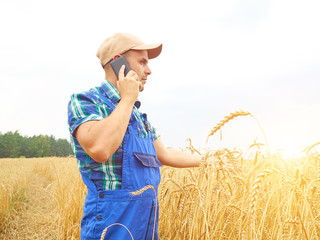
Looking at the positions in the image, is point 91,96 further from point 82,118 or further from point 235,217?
point 235,217

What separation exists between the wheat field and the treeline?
39126mm

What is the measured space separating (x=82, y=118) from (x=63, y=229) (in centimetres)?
281

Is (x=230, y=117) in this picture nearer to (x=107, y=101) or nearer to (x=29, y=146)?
(x=107, y=101)

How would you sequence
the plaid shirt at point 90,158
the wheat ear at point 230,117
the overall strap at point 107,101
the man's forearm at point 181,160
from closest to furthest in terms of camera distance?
1. the wheat ear at point 230,117
2. the plaid shirt at point 90,158
3. the overall strap at point 107,101
4. the man's forearm at point 181,160

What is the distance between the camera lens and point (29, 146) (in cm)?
4462

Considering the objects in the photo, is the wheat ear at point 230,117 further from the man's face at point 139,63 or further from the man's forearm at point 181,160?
the man's forearm at point 181,160

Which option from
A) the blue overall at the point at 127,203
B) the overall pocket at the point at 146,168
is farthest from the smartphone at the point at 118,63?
the overall pocket at the point at 146,168

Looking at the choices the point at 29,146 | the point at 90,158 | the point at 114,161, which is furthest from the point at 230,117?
the point at 29,146

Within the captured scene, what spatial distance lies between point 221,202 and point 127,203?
0.51 m

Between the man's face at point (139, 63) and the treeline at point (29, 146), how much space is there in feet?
139

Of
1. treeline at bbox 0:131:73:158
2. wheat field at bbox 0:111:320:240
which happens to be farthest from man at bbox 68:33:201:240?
treeline at bbox 0:131:73:158

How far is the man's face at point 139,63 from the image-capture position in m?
1.73

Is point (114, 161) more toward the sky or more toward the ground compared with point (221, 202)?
more toward the sky

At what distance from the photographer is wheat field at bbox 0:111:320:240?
3.80 ft
